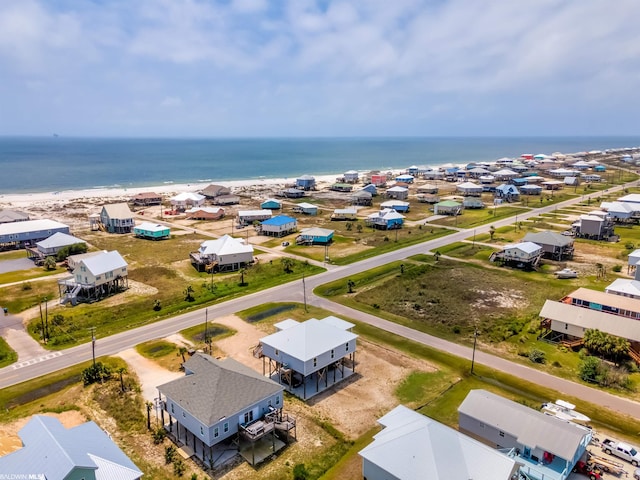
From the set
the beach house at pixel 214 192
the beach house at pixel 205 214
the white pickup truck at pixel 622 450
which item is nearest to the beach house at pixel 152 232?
the beach house at pixel 205 214

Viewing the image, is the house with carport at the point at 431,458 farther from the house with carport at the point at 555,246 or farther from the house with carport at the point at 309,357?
the house with carport at the point at 555,246

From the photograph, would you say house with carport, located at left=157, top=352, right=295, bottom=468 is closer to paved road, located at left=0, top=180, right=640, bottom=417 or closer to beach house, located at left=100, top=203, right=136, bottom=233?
paved road, located at left=0, top=180, right=640, bottom=417

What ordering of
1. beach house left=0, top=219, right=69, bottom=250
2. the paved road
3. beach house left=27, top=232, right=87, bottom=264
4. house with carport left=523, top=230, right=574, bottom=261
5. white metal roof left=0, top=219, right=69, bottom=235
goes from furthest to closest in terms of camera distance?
white metal roof left=0, top=219, right=69, bottom=235 → beach house left=0, top=219, right=69, bottom=250 → house with carport left=523, top=230, right=574, bottom=261 → beach house left=27, top=232, right=87, bottom=264 → the paved road

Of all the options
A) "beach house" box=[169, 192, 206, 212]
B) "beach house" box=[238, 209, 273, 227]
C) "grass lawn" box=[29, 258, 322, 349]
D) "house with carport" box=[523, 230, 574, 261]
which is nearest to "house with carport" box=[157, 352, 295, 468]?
"grass lawn" box=[29, 258, 322, 349]

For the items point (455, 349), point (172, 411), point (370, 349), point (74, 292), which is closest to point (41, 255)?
point (74, 292)

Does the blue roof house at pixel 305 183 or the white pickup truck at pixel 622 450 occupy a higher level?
the blue roof house at pixel 305 183

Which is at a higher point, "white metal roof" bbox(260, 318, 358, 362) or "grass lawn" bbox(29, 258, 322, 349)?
"white metal roof" bbox(260, 318, 358, 362)

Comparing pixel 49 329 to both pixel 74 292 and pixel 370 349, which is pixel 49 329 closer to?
pixel 74 292
